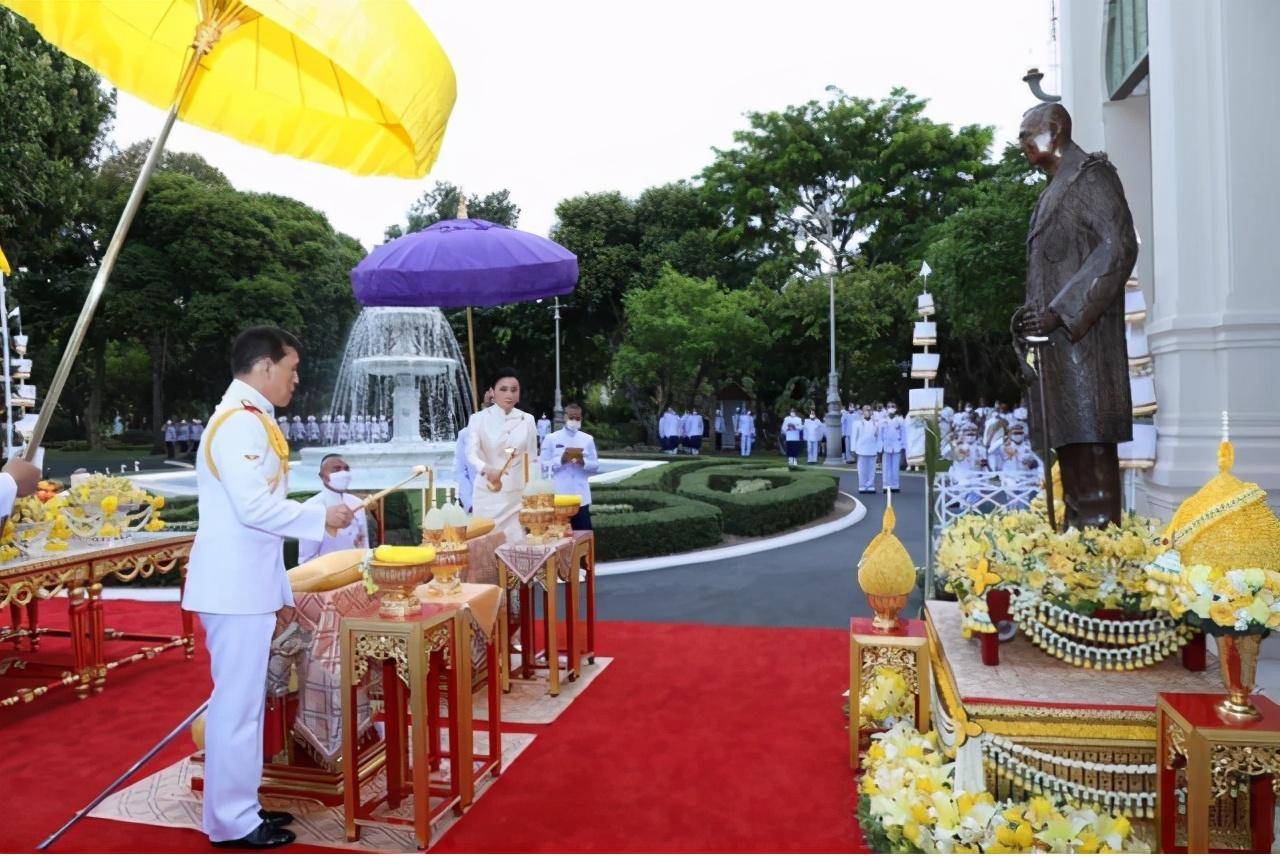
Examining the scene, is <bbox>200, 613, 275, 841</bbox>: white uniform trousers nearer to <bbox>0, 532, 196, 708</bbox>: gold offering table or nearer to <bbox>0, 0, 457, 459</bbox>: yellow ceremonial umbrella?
<bbox>0, 0, 457, 459</bbox>: yellow ceremonial umbrella

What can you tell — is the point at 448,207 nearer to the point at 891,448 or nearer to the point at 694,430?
the point at 694,430

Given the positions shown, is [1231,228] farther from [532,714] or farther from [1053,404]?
[532,714]

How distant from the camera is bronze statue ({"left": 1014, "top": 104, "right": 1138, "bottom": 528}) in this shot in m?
3.67

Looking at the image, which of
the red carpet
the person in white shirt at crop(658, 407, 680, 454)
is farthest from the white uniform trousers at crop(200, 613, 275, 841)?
A: the person in white shirt at crop(658, 407, 680, 454)

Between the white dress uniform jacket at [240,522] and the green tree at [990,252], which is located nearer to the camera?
the white dress uniform jacket at [240,522]

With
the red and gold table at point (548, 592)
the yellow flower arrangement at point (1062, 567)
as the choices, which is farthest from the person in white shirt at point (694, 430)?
the yellow flower arrangement at point (1062, 567)

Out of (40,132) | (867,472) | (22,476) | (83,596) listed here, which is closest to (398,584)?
(22,476)

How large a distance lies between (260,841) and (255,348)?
77.4 inches

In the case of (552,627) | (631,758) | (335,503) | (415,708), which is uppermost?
(335,503)

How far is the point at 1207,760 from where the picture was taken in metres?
2.42

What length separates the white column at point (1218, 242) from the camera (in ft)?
18.1

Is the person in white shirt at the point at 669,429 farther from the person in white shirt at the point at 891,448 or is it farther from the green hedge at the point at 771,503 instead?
the green hedge at the point at 771,503

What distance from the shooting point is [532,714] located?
16.8 feet

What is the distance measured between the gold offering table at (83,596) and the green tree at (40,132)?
517 inches
